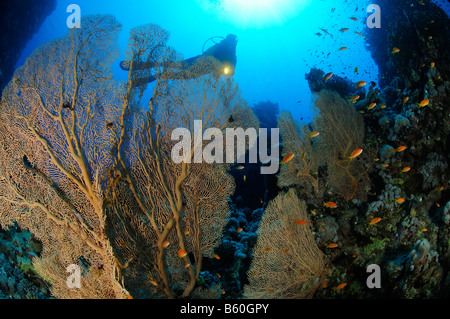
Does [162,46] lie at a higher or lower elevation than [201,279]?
higher

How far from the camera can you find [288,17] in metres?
78.8

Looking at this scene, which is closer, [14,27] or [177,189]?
[177,189]

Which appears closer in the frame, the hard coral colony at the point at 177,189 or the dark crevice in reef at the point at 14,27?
the hard coral colony at the point at 177,189

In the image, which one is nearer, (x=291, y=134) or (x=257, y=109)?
(x=291, y=134)

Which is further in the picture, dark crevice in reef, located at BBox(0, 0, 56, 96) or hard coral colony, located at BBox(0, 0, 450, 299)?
dark crevice in reef, located at BBox(0, 0, 56, 96)

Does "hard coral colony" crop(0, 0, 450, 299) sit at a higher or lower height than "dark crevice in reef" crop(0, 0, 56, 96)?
lower

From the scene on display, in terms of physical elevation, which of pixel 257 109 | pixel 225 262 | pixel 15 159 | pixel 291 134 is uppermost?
pixel 257 109

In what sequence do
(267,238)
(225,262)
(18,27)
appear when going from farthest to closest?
(18,27), (225,262), (267,238)

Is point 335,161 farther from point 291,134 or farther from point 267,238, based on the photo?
point 267,238

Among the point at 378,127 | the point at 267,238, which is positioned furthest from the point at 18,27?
the point at 378,127

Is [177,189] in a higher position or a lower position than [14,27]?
lower

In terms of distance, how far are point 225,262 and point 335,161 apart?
4.27 meters

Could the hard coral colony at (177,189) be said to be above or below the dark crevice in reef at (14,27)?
below
